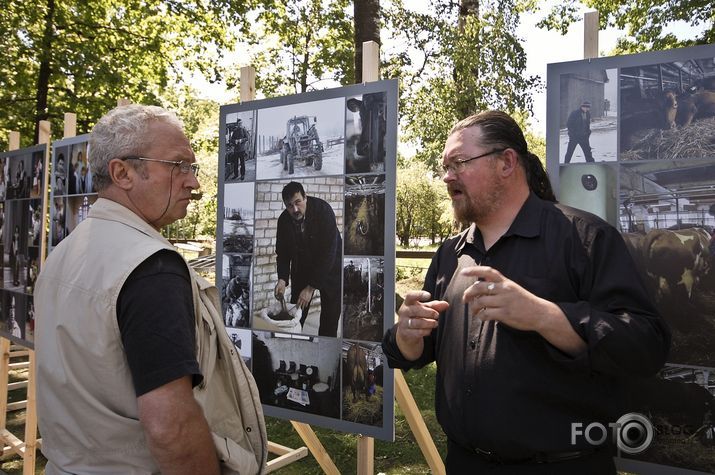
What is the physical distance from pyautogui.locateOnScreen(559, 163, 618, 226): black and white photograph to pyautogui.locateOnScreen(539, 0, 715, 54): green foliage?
29.0ft

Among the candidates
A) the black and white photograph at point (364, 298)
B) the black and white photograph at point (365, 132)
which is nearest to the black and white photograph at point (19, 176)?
the black and white photograph at point (365, 132)

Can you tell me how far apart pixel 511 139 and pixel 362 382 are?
4.57 ft

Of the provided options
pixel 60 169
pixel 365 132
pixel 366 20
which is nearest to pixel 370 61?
pixel 365 132

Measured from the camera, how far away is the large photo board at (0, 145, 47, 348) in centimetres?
481

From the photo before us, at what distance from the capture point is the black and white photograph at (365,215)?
2.70 metres

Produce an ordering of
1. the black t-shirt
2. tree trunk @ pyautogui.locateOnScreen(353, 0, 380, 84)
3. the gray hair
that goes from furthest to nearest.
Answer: tree trunk @ pyautogui.locateOnScreen(353, 0, 380, 84), the gray hair, the black t-shirt

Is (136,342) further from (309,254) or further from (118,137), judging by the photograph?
(309,254)

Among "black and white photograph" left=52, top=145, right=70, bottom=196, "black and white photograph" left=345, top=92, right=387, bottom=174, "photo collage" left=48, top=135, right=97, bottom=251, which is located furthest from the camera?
"black and white photograph" left=52, top=145, right=70, bottom=196

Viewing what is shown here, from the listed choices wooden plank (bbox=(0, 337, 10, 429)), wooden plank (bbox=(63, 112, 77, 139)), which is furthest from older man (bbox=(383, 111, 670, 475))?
wooden plank (bbox=(0, 337, 10, 429))

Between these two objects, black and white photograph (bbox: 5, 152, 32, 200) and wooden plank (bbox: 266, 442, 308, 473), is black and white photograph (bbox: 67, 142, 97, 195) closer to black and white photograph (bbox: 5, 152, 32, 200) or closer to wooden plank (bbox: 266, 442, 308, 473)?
black and white photograph (bbox: 5, 152, 32, 200)

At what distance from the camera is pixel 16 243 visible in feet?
16.9

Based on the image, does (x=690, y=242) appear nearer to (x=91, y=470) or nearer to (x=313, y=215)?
(x=313, y=215)

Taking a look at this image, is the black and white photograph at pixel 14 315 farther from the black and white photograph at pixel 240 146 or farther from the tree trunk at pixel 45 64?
the tree trunk at pixel 45 64

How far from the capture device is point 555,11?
13672 millimetres
